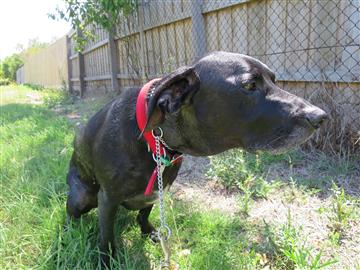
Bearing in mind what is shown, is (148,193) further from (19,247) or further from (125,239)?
(19,247)

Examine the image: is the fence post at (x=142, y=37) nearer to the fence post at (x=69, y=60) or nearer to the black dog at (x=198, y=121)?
the black dog at (x=198, y=121)

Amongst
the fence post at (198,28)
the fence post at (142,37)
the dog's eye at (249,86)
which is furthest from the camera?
the fence post at (142,37)

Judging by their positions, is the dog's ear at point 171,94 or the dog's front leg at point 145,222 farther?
the dog's front leg at point 145,222

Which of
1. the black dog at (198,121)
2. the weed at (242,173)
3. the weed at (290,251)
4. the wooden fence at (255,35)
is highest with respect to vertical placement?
the wooden fence at (255,35)

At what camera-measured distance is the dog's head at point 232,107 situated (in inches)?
64.7

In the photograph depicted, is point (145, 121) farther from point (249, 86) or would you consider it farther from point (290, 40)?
point (290, 40)

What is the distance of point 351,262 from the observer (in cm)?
213

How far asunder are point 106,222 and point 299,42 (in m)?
2.80

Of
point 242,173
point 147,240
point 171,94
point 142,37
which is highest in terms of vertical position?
point 142,37

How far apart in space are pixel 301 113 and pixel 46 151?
3387 millimetres

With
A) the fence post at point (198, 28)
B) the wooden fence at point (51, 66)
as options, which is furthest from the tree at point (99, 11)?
the wooden fence at point (51, 66)

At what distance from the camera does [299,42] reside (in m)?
3.85

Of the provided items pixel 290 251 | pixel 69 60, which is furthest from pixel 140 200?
pixel 69 60

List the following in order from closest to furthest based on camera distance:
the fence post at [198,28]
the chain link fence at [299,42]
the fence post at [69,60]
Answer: the chain link fence at [299,42]
the fence post at [198,28]
the fence post at [69,60]
